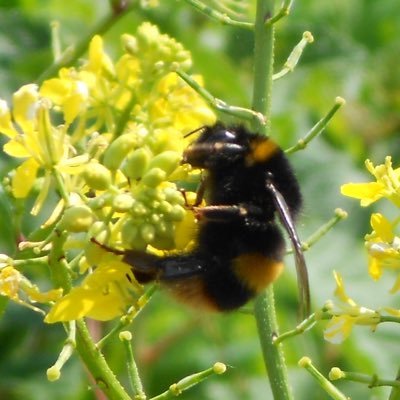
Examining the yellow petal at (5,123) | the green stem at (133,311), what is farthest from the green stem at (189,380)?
the yellow petal at (5,123)

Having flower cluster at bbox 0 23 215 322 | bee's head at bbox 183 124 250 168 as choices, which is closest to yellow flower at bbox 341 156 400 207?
bee's head at bbox 183 124 250 168

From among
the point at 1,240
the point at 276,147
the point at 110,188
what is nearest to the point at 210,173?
the point at 276,147

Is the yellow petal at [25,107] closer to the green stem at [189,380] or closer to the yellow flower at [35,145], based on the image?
the yellow flower at [35,145]

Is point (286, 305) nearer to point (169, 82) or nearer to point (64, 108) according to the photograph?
point (169, 82)

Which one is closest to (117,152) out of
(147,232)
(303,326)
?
(147,232)

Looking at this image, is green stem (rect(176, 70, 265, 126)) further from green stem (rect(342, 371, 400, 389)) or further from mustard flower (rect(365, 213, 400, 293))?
green stem (rect(342, 371, 400, 389))

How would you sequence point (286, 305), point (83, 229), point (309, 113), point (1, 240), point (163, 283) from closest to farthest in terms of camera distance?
point (83, 229) < point (163, 283) < point (1, 240) < point (286, 305) < point (309, 113)
